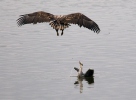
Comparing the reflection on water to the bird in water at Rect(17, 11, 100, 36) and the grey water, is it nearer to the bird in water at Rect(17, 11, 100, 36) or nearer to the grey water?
the grey water

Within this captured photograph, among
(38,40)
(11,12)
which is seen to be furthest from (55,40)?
(11,12)

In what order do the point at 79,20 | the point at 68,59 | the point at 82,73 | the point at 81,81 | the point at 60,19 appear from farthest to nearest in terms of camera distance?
the point at 68,59
the point at 82,73
the point at 81,81
the point at 79,20
the point at 60,19

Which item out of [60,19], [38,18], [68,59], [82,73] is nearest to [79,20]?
[60,19]

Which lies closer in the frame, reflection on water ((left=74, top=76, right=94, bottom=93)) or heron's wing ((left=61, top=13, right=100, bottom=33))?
heron's wing ((left=61, top=13, right=100, bottom=33))

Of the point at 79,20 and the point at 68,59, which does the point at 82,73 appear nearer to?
the point at 68,59

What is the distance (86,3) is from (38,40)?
16943 millimetres

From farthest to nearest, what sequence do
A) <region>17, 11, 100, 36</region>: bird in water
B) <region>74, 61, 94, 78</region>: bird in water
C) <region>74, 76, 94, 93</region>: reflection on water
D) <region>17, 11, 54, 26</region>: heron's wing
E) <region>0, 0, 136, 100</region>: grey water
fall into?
<region>74, 61, 94, 78</region>: bird in water → <region>74, 76, 94, 93</region>: reflection on water → <region>0, 0, 136, 100</region>: grey water → <region>17, 11, 54, 26</region>: heron's wing → <region>17, 11, 100, 36</region>: bird in water

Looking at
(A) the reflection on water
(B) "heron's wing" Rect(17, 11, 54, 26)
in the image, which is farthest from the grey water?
(B) "heron's wing" Rect(17, 11, 54, 26)

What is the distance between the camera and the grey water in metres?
31.6

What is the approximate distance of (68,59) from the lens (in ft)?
123

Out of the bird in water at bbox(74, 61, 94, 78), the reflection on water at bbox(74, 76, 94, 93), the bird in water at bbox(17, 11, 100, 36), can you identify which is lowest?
the reflection on water at bbox(74, 76, 94, 93)

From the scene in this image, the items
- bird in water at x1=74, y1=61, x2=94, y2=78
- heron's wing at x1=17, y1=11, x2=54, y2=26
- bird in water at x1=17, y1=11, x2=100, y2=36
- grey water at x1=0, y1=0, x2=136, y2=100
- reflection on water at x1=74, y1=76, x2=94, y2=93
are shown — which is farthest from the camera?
bird in water at x1=74, y1=61, x2=94, y2=78

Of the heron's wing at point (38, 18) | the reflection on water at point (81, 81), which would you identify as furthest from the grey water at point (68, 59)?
Answer: the heron's wing at point (38, 18)

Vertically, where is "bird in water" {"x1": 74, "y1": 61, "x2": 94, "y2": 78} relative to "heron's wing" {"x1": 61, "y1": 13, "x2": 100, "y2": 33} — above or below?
below
